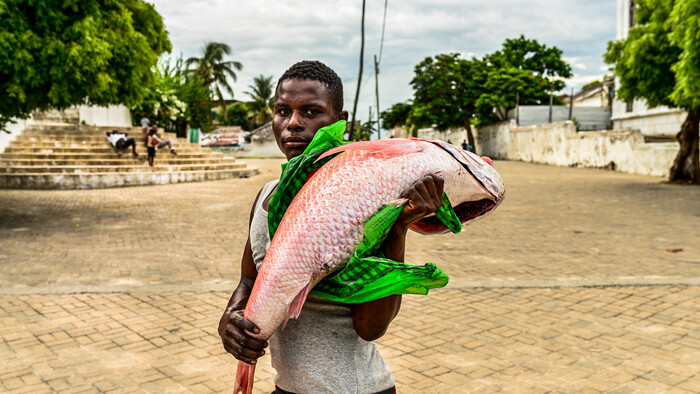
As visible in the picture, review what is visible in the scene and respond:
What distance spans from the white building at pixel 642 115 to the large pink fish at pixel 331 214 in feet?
95.8

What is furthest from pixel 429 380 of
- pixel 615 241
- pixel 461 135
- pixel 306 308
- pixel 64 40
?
pixel 461 135

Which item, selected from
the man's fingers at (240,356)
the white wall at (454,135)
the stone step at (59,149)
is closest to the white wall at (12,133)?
the stone step at (59,149)

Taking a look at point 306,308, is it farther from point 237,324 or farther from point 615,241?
point 615,241

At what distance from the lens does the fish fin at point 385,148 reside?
4.19 feet

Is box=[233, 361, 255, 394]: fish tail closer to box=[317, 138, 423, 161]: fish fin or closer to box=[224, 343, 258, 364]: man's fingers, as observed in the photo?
box=[224, 343, 258, 364]: man's fingers

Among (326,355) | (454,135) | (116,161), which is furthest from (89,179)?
(454,135)

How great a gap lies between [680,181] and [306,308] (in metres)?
19.0

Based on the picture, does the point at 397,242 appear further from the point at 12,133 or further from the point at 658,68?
the point at 12,133

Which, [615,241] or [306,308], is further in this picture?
[615,241]

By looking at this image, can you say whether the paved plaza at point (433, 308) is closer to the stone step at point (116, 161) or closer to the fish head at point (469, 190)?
the fish head at point (469, 190)

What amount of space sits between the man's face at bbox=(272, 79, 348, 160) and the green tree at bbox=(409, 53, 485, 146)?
37.5 meters

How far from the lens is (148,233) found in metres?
9.27

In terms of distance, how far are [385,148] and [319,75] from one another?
434mm

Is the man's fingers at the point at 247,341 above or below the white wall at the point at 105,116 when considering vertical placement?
below
